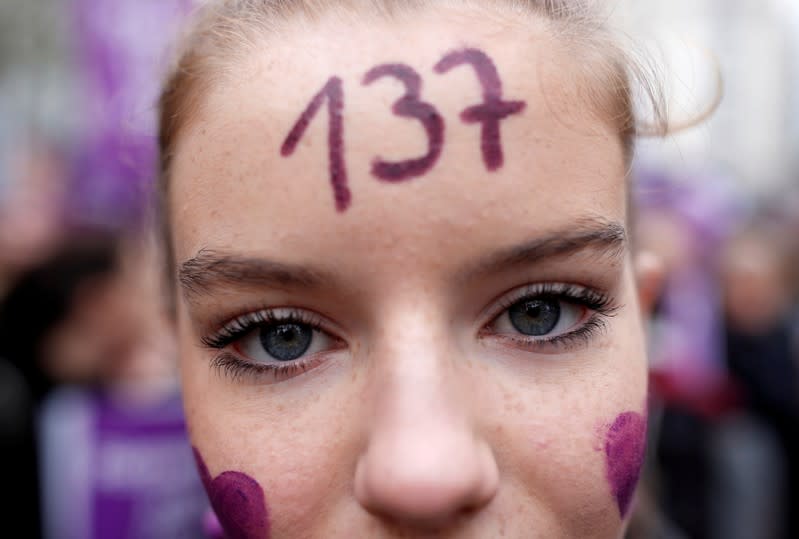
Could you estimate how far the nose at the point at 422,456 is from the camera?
1079 millimetres

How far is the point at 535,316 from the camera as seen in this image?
1.29 metres

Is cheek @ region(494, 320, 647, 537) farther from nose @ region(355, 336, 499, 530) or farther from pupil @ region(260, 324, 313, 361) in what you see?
pupil @ region(260, 324, 313, 361)

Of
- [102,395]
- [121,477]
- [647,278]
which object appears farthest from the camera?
[102,395]

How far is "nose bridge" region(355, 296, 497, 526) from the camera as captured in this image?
108 centimetres

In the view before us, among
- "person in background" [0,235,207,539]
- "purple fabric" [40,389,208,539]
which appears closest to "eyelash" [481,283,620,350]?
"person in background" [0,235,207,539]

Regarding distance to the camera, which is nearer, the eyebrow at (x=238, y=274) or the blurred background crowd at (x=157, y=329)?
the eyebrow at (x=238, y=274)

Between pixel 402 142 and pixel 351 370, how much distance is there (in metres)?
0.35

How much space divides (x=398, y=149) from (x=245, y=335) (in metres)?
0.42

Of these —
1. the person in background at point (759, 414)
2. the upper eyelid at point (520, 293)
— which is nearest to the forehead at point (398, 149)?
the upper eyelid at point (520, 293)

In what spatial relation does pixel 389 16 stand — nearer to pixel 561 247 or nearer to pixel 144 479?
pixel 561 247

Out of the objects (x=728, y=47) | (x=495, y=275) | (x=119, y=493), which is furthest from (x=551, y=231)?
(x=728, y=47)

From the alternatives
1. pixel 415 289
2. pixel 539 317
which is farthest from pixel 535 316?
pixel 415 289

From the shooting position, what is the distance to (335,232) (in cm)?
118

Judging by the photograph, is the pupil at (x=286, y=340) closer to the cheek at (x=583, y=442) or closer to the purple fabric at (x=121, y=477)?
the cheek at (x=583, y=442)
